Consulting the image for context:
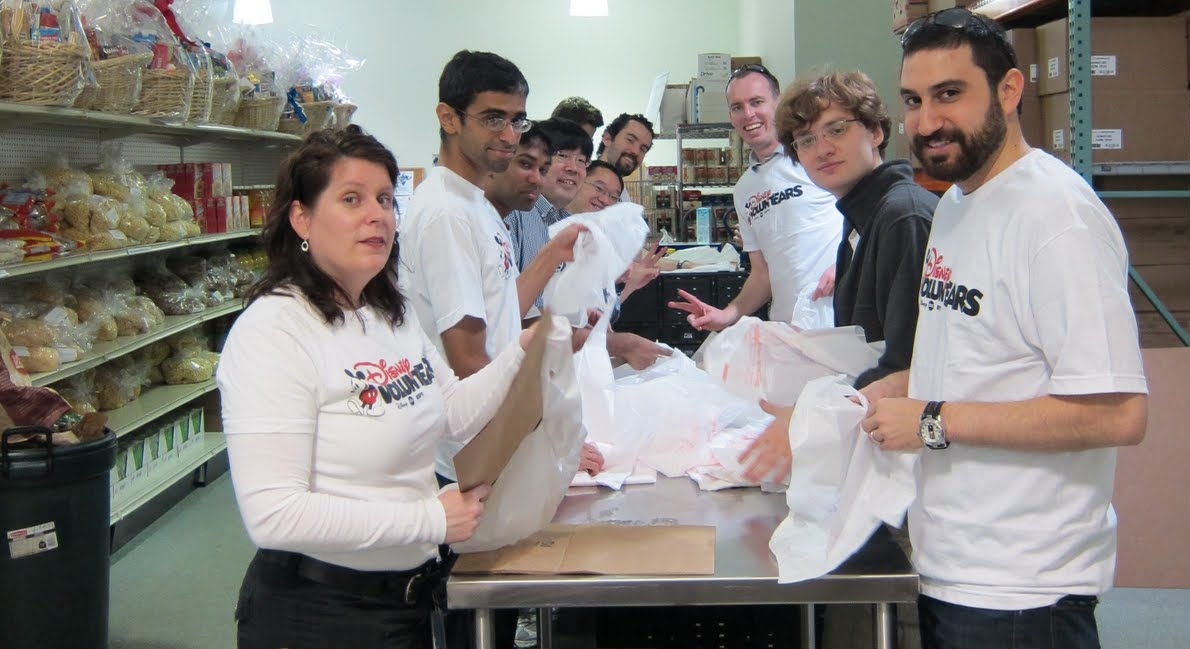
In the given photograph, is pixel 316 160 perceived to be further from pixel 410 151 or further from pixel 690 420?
pixel 410 151

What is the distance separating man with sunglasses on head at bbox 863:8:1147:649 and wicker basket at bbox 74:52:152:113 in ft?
10.5

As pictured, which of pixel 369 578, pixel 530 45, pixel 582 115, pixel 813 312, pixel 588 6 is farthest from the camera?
pixel 530 45

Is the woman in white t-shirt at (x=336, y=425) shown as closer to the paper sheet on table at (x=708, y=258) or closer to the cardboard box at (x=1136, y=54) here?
the cardboard box at (x=1136, y=54)

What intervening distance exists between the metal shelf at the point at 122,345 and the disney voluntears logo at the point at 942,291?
1991 millimetres

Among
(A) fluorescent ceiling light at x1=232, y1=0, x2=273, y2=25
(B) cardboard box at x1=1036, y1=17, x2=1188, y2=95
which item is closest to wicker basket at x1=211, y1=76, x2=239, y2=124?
(A) fluorescent ceiling light at x1=232, y1=0, x2=273, y2=25

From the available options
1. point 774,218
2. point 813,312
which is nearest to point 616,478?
point 813,312

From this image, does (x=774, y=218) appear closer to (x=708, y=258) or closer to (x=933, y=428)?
(x=933, y=428)

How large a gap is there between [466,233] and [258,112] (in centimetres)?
A: 384

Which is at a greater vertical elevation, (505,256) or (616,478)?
(505,256)

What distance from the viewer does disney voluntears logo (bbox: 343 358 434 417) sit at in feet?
5.03

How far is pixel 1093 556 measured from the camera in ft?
4.76

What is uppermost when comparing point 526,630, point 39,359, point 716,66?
point 716,66

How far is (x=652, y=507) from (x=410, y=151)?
910 centimetres

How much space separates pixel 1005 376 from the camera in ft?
4.74
